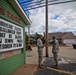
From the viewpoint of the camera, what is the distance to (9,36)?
21.1 feet

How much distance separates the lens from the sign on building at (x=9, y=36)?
18.6ft

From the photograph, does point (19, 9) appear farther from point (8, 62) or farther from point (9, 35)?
point (8, 62)

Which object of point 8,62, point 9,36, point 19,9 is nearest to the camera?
point 8,62

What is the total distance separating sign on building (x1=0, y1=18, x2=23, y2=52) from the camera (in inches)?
223

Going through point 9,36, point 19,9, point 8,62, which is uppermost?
point 19,9

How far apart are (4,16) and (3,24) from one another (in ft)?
1.25

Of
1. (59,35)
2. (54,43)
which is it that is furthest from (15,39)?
(59,35)

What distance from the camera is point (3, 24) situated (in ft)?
18.9

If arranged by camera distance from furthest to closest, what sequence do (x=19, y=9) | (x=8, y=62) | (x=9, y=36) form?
1. (x=19, y=9)
2. (x=9, y=36)
3. (x=8, y=62)

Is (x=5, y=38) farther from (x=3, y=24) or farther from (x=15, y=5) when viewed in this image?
(x=15, y=5)

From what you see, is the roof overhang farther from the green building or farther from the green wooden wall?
the green wooden wall

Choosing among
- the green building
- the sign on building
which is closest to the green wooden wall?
the green building

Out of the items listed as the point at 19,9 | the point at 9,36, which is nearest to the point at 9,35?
the point at 9,36

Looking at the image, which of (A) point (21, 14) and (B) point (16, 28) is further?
(A) point (21, 14)
